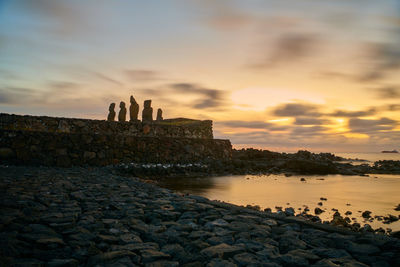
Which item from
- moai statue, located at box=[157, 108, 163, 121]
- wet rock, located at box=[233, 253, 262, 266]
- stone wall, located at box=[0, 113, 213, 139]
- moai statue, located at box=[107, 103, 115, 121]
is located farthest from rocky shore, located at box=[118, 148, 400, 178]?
moai statue, located at box=[107, 103, 115, 121]

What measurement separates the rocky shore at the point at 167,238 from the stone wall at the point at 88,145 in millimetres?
8694

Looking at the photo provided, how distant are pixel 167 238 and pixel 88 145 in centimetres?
1183

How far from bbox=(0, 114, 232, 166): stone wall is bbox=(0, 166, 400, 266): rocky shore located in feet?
28.5

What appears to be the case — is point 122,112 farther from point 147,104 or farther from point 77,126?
point 77,126

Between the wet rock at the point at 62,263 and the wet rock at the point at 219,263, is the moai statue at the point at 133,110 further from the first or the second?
the wet rock at the point at 219,263

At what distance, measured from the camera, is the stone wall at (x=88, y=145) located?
12570 millimetres

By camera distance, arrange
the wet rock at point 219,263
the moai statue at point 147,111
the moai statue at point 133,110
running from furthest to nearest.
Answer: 1. the moai statue at point 147,111
2. the moai statue at point 133,110
3. the wet rock at point 219,263

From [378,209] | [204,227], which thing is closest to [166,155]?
[378,209]

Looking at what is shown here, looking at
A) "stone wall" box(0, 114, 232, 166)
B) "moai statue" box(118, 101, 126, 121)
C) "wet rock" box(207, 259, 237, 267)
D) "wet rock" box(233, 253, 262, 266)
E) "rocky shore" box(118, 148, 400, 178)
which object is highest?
"moai statue" box(118, 101, 126, 121)

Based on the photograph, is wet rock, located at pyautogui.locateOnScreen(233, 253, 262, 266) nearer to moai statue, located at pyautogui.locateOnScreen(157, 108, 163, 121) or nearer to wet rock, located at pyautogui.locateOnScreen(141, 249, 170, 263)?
wet rock, located at pyautogui.locateOnScreen(141, 249, 170, 263)


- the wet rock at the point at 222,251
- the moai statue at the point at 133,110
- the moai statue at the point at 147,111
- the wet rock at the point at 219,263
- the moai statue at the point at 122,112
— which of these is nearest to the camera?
the wet rock at the point at 219,263

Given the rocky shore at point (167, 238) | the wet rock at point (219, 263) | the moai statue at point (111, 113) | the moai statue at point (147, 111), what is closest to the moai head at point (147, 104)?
the moai statue at point (147, 111)

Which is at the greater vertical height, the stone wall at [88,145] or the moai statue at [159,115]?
the moai statue at [159,115]

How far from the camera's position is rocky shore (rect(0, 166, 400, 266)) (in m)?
2.68
